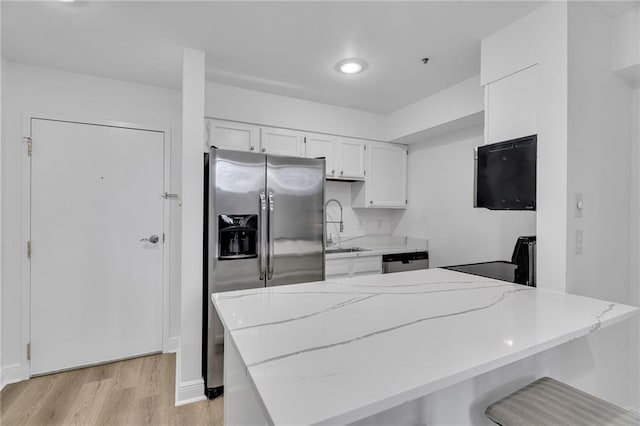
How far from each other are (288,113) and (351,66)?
0.87m

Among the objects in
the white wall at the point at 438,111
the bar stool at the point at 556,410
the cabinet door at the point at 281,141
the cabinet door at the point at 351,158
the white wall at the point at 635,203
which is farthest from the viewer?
the cabinet door at the point at 351,158

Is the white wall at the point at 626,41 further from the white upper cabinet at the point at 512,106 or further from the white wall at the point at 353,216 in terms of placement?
the white wall at the point at 353,216

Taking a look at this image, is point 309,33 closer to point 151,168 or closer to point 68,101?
point 151,168

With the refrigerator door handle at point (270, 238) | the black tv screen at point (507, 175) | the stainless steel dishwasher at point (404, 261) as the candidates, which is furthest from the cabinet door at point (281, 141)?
the black tv screen at point (507, 175)

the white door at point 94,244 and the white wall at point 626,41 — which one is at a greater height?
the white wall at point 626,41

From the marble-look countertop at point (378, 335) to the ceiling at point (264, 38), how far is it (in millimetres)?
1508

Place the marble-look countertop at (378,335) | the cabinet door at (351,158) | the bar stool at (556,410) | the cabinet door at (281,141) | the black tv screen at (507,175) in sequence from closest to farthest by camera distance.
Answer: the marble-look countertop at (378,335), the bar stool at (556,410), the black tv screen at (507,175), the cabinet door at (281,141), the cabinet door at (351,158)

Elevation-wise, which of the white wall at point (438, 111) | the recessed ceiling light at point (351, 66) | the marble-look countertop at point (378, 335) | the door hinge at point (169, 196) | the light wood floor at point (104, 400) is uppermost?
the recessed ceiling light at point (351, 66)

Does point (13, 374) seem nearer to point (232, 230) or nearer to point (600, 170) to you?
point (232, 230)

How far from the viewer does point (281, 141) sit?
3039mm

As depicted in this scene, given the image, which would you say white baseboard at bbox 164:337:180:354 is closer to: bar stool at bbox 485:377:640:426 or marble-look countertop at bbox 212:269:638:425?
marble-look countertop at bbox 212:269:638:425

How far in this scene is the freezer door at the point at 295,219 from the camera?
239 centimetres

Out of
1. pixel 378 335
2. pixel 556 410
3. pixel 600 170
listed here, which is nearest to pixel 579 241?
pixel 600 170

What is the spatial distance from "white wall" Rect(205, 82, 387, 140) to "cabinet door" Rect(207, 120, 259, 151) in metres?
0.06
